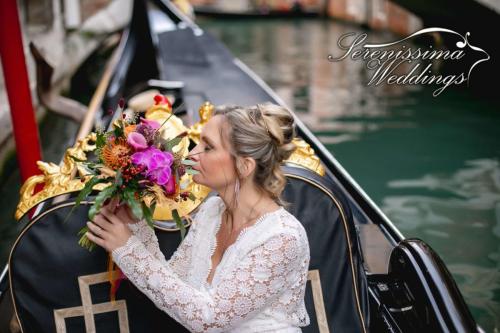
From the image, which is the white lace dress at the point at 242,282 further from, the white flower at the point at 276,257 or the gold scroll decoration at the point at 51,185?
the gold scroll decoration at the point at 51,185

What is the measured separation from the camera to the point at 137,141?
100cm

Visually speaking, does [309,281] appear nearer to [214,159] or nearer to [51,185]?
[214,159]

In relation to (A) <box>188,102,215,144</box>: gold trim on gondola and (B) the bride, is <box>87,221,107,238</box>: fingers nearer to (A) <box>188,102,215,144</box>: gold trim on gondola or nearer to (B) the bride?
(B) the bride

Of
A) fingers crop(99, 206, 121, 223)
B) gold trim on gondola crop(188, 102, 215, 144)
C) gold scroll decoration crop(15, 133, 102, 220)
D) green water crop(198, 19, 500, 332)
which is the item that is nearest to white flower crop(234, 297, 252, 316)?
fingers crop(99, 206, 121, 223)

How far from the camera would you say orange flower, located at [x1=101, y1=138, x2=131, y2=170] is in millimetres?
994

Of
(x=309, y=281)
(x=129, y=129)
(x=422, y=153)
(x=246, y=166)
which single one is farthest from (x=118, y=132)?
(x=422, y=153)

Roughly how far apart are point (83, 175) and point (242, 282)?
14.8 inches

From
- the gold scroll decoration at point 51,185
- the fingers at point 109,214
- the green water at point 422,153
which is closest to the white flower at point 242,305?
the fingers at point 109,214

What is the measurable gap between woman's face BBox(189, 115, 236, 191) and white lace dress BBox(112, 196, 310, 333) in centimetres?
10

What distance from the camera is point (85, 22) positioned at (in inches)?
299

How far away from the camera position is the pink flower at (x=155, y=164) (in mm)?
988

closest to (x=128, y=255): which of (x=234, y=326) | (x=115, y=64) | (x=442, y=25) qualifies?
(x=234, y=326)

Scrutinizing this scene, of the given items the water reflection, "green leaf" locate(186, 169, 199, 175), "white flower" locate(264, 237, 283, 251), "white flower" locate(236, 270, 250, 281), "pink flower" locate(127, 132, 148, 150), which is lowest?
the water reflection

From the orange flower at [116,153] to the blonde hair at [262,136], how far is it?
19 centimetres
